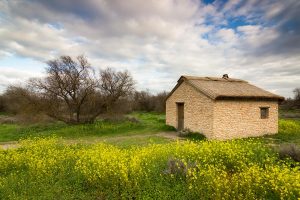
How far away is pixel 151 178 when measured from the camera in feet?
25.3

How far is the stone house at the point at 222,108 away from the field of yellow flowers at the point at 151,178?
7.39 metres

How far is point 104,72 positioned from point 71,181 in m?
16.5

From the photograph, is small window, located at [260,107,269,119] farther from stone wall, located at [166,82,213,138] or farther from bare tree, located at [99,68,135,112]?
bare tree, located at [99,68,135,112]

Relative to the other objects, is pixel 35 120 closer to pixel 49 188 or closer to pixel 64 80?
pixel 64 80

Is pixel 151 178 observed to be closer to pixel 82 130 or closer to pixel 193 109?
pixel 193 109

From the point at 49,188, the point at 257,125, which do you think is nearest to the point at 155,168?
the point at 49,188

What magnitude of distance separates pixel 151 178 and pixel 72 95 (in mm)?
16279

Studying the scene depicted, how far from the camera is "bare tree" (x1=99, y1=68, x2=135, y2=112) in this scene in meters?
23.4

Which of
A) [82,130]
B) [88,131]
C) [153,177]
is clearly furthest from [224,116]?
[153,177]

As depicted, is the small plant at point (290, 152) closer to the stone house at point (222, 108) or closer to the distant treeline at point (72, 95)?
the stone house at point (222, 108)

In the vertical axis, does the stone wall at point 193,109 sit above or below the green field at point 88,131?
above

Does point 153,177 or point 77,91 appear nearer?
point 153,177

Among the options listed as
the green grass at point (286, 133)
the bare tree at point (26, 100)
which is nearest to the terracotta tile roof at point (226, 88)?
the green grass at point (286, 133)

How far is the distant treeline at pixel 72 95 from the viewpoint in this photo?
21.7m
